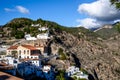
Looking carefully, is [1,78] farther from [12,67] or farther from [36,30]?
[36,30]

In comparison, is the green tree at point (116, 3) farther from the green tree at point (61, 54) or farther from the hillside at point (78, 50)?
the hillside at point (78, 50)

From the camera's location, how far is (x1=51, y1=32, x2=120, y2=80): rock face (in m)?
109

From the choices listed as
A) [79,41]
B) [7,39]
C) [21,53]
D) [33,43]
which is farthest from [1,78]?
[79,41]

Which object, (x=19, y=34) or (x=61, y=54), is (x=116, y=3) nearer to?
(x=61, y=54)

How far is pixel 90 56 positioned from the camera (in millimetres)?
126812

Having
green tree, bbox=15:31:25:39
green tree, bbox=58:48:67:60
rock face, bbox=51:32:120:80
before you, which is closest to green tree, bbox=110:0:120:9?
green tree, bbox=58:48:67:60

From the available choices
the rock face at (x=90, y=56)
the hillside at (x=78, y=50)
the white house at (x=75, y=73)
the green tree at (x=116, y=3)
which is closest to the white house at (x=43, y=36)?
the hillside at (x=78, y=50)

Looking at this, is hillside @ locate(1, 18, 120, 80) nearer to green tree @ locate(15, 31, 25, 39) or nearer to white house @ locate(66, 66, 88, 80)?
green tree @ locate(15, 31, 25, 39)

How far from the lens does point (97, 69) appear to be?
4476 inches

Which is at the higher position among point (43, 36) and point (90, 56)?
point (43, 36)

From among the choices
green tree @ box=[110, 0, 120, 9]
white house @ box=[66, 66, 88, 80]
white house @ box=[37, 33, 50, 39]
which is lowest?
white house @ box=[66, 66, 88, 80]

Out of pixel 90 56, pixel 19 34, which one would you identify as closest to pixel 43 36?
pixel 19 34

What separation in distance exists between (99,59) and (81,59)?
1543 cm

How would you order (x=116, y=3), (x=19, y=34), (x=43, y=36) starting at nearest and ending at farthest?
(x=116, y=3) → (x=43, y=36) → (x=19, y=34)
